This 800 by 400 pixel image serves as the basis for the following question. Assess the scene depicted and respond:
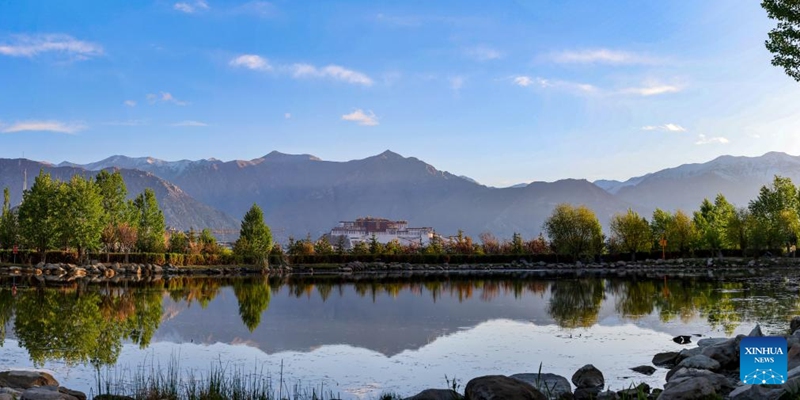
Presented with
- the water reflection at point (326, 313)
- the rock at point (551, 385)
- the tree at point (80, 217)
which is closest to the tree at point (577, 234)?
the water reflection at point (326, 313)

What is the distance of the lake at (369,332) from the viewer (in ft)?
38.2

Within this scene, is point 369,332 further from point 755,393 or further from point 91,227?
point 91,227

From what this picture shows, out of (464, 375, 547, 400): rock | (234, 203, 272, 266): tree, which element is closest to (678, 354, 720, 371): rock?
(464, 375, 547, 400): rock

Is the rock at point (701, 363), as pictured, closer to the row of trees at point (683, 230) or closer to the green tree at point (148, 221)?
the row of trees at point (683, 230)

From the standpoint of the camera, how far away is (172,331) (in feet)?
54.3

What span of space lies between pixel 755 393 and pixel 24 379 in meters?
9.65

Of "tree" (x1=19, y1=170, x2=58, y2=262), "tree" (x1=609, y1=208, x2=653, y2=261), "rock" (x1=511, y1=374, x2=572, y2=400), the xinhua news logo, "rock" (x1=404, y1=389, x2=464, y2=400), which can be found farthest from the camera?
"tree" (x1=609, y1=208, x2=653, y2=261)

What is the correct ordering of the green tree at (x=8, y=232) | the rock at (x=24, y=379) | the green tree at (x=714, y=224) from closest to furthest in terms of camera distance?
the rock at (x=24, y=379) < the green tree at (x=8, y=232) < the green tree at (x=714, y=224)

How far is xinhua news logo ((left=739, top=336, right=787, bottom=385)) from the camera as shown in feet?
15.6

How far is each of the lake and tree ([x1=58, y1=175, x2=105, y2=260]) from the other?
24727 millimetres

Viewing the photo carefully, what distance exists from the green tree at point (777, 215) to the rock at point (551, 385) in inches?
2079

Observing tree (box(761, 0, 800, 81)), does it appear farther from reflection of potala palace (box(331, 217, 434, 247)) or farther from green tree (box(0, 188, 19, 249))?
reflection of potala palace (box(331, 217, 434, 247))

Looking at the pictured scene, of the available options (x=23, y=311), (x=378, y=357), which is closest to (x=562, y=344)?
(x=378, y=357)

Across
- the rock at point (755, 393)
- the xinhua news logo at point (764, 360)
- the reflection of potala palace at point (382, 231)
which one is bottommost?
the rock at point (755, 393)
